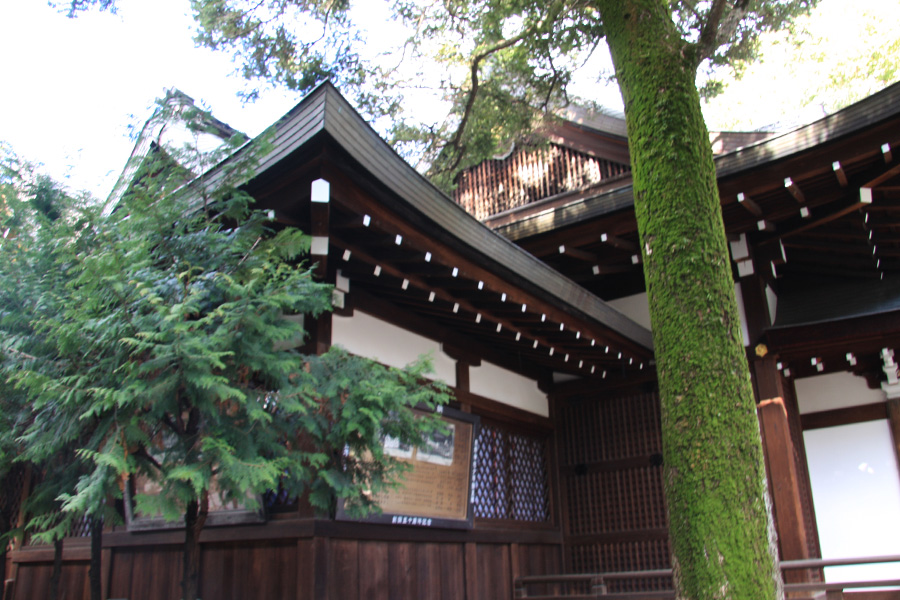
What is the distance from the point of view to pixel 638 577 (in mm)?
6008

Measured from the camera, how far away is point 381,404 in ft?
11.2

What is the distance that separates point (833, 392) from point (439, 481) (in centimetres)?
479

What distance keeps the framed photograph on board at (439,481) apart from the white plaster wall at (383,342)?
500 millimetres

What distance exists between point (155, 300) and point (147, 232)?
650 millimetres

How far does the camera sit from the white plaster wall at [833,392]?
7.44 m

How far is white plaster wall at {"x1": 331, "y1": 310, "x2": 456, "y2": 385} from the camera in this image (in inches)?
202

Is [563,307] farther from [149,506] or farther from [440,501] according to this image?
[149,506]

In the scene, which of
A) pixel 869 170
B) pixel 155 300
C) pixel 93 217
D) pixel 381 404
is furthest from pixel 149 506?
pixel 869 170

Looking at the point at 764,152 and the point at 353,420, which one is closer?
the point at 353,420

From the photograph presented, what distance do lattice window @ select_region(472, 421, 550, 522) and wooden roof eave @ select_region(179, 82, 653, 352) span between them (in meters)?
1.67

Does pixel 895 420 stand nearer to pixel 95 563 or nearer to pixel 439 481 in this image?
pixel 439 481

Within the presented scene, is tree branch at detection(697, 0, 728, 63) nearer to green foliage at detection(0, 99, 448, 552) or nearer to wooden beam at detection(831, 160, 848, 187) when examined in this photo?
wooden beam at detection(831, 160, 848, 187)

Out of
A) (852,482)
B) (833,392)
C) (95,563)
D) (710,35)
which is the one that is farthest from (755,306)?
(95,563)

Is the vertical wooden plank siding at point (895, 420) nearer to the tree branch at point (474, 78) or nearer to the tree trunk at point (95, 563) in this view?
the tree branch at point (474, 78)
